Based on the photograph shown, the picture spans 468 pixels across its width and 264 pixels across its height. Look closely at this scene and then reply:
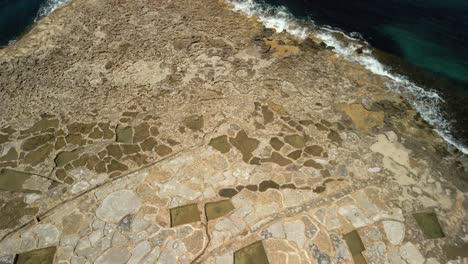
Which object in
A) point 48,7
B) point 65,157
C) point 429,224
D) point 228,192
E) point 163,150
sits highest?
point 48,7

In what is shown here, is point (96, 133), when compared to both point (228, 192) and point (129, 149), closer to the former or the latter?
point (129, 149)

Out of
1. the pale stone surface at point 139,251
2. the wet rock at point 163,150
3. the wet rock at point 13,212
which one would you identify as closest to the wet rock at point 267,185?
the wet rock at point 163,150

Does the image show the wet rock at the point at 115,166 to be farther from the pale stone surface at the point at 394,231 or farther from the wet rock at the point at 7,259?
the pale stone surface at the point at 394,231

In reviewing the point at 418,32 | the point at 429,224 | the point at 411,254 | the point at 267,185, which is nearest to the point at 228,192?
the point at 267,185

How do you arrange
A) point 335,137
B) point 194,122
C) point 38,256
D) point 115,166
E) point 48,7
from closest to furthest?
point 38,256
point 115,166
point 335,137
point 194,122
point 48,7

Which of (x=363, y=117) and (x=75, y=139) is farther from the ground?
(x=363, y=117)

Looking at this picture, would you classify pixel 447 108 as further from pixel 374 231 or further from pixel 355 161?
pixel 374 231
